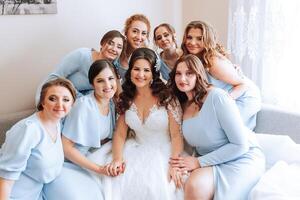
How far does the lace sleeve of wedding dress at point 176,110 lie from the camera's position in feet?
6.36

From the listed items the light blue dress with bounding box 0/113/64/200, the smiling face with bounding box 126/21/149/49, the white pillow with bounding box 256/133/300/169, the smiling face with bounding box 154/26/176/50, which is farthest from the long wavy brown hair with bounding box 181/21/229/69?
the light blue dress with bounding box 0/113/64/200

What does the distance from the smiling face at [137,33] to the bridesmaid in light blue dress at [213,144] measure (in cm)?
52

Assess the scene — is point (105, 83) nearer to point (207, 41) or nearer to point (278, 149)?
point (207, 41)

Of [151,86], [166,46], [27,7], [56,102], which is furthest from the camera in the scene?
[166,46]

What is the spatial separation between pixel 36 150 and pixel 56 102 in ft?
0.70

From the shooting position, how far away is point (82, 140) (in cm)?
188

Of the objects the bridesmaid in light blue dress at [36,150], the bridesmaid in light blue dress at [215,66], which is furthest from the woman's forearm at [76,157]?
the bridesmaid in light blue dress at [215,66]

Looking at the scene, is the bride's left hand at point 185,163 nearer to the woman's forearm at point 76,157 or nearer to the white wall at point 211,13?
the woman's forearm at point 76,157

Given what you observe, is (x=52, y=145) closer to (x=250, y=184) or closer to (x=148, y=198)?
(x=148, y=198)

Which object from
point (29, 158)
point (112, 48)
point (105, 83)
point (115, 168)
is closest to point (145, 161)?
point (115, 168)

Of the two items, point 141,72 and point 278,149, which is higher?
point 141,72

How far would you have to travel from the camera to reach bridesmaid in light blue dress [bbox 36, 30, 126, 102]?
2.17 meters

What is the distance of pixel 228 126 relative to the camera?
5.82 ft

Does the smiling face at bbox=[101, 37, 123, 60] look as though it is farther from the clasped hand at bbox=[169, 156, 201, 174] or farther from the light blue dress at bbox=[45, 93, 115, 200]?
the clasped hand at bbox=[169, 156, 201, 174]
